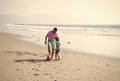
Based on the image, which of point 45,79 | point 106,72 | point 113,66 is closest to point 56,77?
point 45,79

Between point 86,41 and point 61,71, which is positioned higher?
point 61,71

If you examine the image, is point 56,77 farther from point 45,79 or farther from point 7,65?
point 7,65

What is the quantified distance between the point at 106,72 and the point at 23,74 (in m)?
3.59

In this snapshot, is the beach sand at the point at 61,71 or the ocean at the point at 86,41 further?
the ocean at the point at 86,41

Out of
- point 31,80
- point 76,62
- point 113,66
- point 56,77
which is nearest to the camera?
point 31,80

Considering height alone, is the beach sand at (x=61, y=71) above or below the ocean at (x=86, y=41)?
above

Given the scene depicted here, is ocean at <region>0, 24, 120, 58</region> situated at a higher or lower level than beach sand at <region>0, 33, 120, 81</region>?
lower

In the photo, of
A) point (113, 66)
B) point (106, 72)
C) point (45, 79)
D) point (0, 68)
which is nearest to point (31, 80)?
point (45, 79)

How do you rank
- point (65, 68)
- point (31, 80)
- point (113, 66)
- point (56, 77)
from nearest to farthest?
1. point (31, 80)
2. point (56, 77)
3. point (65, 68)
4. point (113, 66)

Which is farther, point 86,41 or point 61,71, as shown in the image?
point 86,41

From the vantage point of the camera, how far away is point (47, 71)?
8641 millimetres

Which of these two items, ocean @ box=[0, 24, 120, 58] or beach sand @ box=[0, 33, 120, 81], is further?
ocean @ box=[0, 24, 120, 58]

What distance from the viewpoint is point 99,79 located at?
310 inches

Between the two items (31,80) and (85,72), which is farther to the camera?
(85,72)
